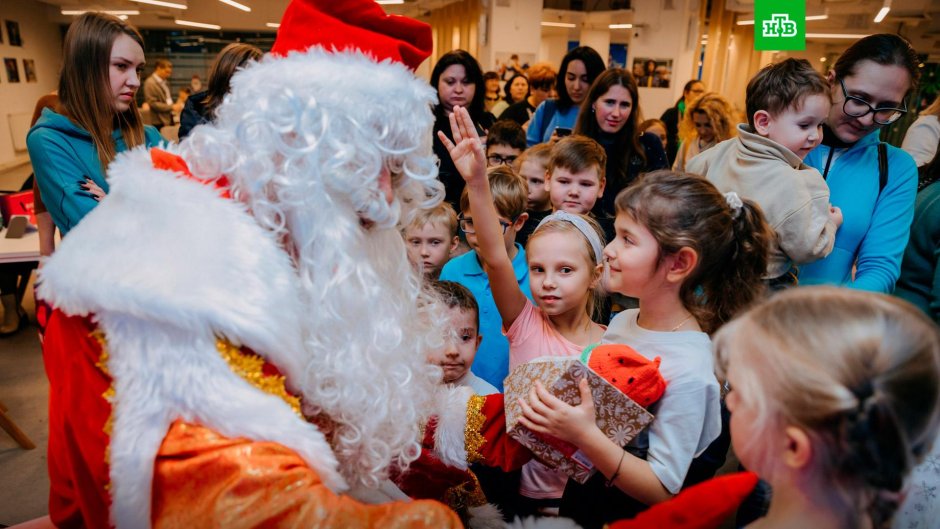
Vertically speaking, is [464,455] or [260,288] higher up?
[260,288]

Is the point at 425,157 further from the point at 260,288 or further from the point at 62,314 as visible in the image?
the point at 62,314

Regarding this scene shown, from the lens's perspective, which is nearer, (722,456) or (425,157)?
(425,157)

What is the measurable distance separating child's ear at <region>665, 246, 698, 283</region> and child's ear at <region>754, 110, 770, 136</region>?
87 cm

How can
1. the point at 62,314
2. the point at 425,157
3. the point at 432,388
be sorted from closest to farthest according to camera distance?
the point at 62,314
the point at 425,157
the point at 432,388

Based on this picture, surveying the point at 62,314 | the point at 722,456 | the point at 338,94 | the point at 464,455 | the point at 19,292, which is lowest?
the point at 19,292

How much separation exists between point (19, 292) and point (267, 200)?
412cm

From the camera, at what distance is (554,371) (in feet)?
3.76

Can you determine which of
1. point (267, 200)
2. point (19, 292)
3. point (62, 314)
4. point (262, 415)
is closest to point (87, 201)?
point (62, 314)

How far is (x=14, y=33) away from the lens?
11148 millimetres

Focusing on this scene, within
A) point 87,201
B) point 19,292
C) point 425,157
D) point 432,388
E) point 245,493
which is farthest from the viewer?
point 19,292

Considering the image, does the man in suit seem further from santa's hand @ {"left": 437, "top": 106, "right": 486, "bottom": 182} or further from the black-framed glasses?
the black-framed glasses

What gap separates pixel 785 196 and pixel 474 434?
1200 millimetres

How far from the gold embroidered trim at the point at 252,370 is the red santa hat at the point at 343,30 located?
613 mm

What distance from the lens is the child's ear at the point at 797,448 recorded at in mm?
731
